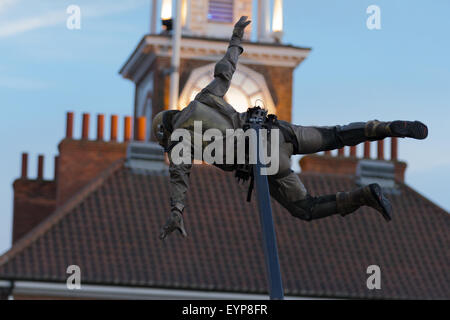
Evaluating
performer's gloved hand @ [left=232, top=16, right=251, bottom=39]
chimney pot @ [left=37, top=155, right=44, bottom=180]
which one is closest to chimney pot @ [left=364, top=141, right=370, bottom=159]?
chimney pot @ [left=37, top=155, right=44, bottom=180]

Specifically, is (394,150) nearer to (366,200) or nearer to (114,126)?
(114,126)

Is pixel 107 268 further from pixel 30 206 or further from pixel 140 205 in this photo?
pixel 30 206

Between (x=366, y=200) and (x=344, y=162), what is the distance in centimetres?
4521

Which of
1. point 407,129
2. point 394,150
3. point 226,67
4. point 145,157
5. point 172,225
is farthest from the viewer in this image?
point 394,150

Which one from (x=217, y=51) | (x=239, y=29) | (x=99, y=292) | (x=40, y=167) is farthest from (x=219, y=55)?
(x=239, y=29)

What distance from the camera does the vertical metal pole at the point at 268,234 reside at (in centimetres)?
1142

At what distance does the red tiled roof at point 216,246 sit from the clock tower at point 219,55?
6415mm

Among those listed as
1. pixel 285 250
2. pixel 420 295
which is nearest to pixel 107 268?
pixel 285 250

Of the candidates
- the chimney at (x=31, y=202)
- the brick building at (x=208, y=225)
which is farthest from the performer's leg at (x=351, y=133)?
the chimney at (x=31, y=202)

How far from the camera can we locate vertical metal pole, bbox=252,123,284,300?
11422 millimetres

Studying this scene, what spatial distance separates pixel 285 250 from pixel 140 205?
197 inches

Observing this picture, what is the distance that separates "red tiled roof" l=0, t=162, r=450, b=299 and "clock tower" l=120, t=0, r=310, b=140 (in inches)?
253

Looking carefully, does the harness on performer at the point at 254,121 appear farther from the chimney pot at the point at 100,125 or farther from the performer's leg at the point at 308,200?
the chimney pot at the point at 100,125

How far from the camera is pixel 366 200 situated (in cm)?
1218
